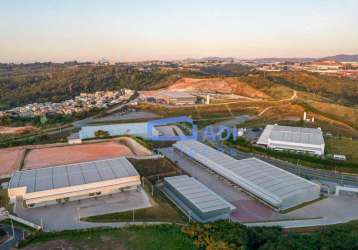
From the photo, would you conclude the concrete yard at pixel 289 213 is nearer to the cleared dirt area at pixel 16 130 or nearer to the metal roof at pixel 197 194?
the metal roof at pixel 197 194

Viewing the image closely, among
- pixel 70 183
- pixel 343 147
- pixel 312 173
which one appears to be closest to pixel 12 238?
pixel 70 183

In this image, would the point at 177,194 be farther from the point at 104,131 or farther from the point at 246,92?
the point at 246,92

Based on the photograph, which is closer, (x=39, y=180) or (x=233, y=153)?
(x=39, y=180)

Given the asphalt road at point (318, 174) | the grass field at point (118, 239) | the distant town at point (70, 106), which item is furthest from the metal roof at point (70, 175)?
the distant town at point (70, 106)

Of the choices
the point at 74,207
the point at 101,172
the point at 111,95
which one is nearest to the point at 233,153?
the point at 101,172

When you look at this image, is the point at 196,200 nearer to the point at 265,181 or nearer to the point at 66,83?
the point at 265,181

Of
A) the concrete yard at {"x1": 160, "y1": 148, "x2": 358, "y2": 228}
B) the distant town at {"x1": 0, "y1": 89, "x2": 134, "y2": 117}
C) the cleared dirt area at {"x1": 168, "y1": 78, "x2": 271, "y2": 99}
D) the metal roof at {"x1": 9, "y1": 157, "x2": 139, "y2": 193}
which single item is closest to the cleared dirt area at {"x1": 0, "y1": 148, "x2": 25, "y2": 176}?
the metal roof at {"x1": 9, "y1": 157, "x2": 139, "y2": 193}
